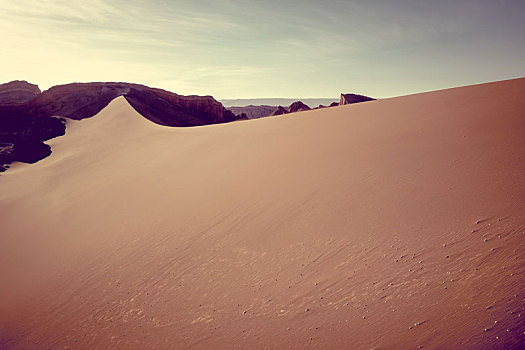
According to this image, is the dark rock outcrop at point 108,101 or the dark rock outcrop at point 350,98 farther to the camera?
the dark rock outcrop at point 350,98

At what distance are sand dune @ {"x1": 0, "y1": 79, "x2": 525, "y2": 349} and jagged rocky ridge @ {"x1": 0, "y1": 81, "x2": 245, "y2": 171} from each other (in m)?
7.44

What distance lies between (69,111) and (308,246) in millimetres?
20154

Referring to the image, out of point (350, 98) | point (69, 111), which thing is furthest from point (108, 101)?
point (350, 98)

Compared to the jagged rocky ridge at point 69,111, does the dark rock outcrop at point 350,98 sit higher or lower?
higher

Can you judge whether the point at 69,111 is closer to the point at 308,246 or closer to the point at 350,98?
the point at 308,246

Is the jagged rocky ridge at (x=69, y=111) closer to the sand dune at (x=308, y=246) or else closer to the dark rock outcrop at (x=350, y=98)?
the sand dune at (x=308, y=246)

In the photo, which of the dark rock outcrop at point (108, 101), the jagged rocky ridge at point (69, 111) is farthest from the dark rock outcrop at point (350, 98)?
the dark rock outcrop at point (108, 101)

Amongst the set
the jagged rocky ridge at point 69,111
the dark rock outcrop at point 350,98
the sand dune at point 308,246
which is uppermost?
the dark rock outcrop at point 350,98

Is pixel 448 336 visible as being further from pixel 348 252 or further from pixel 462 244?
pixel 348 252

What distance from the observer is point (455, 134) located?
4.42 meters

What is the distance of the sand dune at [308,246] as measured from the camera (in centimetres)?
224

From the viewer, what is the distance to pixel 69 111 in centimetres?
1888

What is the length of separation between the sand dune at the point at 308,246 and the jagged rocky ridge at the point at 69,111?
24.4 ft

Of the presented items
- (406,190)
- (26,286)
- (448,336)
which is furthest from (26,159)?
(448,336)
